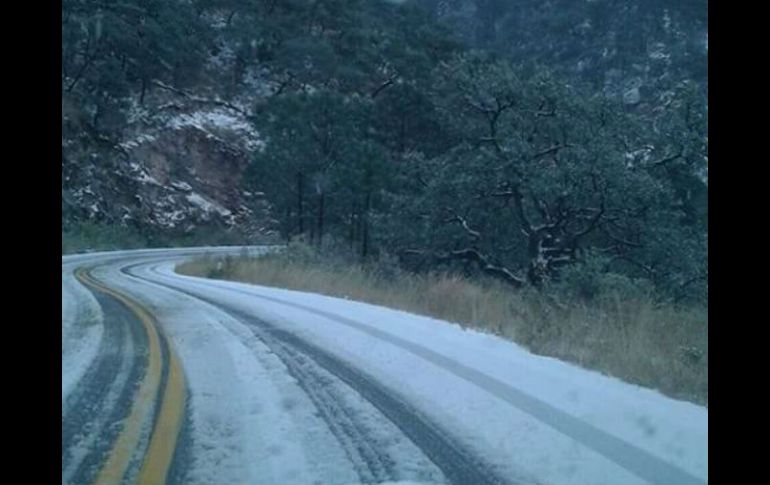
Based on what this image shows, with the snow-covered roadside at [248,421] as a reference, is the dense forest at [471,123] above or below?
above

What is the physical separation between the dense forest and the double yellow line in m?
4.72

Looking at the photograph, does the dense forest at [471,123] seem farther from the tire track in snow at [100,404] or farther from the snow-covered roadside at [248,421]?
the snow-covered roadside at [248,421]

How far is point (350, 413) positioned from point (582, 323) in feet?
16.7

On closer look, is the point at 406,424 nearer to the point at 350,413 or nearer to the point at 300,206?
the point at 350,413

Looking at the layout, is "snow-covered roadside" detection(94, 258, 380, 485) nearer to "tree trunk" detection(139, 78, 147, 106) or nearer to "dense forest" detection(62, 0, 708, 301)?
"dense forest" detection(62, 0, 708, 301)

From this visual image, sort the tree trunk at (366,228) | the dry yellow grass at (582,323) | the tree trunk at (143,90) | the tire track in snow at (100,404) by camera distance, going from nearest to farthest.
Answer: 1. the tire track in snow at (100,404)
2. the dry yellow grass at (582,323)
3. the tree trunk at (143,90)
4. the tree trunk at (366,228)

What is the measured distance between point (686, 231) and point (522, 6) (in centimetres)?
1178

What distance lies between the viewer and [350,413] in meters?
6.93

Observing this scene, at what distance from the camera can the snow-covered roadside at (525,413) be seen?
226 inches

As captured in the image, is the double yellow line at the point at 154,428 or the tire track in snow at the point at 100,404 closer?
the double yellow line at the point at 154,428

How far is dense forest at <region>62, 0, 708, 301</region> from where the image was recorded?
1878 cm

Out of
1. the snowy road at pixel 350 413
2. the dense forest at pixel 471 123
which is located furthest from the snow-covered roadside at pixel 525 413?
the dense forest at pixel 471 123

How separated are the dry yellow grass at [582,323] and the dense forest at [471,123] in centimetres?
282
